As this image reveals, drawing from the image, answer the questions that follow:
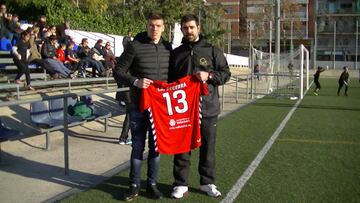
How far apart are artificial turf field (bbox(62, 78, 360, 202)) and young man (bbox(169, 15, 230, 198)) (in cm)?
23

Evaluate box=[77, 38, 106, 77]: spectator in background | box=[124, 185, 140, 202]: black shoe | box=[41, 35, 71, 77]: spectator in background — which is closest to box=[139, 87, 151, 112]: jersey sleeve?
box=[124, 185, 140, 202]: black shoe

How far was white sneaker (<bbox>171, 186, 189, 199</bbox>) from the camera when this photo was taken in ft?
18.2

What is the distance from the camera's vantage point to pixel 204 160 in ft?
18.9

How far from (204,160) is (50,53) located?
1038 centimetres

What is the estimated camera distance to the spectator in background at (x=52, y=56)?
1472 centimetres

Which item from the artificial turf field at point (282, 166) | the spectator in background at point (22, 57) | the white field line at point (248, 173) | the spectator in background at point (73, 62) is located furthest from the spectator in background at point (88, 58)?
the white field line at point (248, 173)

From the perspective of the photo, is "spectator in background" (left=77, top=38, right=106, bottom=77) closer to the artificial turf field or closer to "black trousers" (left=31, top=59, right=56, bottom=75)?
"black trousers" (left=31, top=59, right=56, bottom=75)

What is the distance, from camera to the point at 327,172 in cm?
694

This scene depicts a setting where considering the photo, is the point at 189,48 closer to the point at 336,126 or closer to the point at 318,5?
the point at 336,126

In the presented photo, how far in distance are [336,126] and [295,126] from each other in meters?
1.14

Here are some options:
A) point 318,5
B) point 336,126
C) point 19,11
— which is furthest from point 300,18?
point 336,126

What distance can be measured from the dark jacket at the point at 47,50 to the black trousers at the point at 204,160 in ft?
33.4

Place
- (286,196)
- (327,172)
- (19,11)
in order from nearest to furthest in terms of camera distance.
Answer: (286,196) → (327,172) → (19,11)

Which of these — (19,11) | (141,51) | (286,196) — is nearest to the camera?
(141,51)
